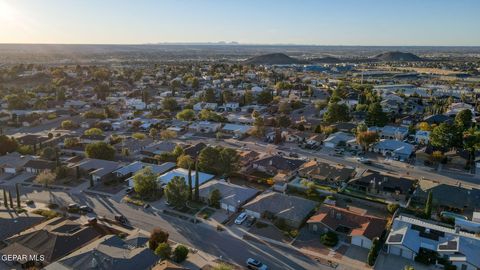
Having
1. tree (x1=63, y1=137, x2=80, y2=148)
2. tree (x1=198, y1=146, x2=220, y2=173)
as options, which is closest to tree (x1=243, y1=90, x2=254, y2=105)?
tree (x1=63, y1=137, x2=80, y2=148)

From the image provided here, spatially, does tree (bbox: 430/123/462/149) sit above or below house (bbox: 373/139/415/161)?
above

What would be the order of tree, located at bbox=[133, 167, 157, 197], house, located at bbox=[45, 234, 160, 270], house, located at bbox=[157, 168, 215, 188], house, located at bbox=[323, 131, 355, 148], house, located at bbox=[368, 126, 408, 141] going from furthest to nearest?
house, located at bbox=[368, 126, 408, 141] → house, located at bbox=[323, 131, 355, 148] → house, located at bbox=[157, 168, 215, 188] → tree, located at bbox=[133, 167, 157, 197] → house, located at bbox=[45, 234, 160, 270]

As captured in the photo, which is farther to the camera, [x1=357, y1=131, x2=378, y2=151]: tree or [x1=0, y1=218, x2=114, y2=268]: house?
[x1=357, y1=131, x2=378, y2=151]: tree

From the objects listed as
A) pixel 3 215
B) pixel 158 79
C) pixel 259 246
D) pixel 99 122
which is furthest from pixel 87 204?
pixel 158 79

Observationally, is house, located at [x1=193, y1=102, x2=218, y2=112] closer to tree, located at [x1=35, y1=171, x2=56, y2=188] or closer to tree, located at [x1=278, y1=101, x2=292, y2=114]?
tree, located at [x1=278, y1=101, x2=292, y2=114]

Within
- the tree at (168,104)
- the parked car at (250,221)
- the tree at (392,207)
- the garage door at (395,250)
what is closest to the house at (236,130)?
the tree at (168,104)

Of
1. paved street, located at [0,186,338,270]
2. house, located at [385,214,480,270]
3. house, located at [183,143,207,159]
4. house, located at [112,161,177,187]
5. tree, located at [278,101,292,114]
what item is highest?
tree, located at [278,101,292,114]

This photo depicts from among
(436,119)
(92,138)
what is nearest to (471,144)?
(436,119)
